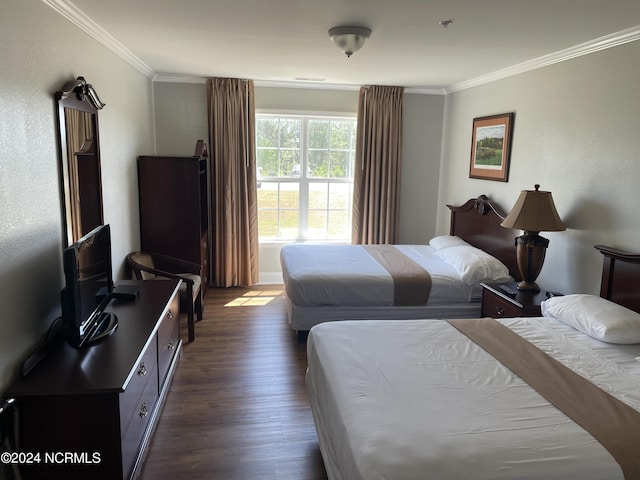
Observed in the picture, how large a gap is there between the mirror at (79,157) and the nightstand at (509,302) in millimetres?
2865

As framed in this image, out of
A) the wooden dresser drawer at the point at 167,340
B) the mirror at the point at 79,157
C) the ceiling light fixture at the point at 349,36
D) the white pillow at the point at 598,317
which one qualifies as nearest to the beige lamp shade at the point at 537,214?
the white pillow at the point at 598,317

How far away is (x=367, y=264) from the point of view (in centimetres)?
408

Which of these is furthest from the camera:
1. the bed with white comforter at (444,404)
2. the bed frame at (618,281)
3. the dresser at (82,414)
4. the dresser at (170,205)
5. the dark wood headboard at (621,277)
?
the dresser at (170,205)

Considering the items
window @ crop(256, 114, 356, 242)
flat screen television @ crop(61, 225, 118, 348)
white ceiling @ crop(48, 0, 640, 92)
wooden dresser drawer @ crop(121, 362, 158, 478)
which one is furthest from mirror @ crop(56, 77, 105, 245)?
window @ crop(256, 114, 356, 242)

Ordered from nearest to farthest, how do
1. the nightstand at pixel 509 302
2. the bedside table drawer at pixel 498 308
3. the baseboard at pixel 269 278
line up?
the nightstand at pixel 509 302, the bedside table drawer at pixel 498 308, the baseboard at pixel 269 278

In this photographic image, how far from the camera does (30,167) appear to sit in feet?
7.05

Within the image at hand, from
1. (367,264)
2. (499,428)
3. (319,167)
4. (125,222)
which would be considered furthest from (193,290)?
(499,428)

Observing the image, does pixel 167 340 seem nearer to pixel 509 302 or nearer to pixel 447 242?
pixel 509 302

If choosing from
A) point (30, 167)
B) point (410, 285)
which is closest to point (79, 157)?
point (30, 167)

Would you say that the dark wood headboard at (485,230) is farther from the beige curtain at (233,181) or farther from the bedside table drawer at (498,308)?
the beige curtain at (233,181)

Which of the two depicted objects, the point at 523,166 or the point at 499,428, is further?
the point at 523,166

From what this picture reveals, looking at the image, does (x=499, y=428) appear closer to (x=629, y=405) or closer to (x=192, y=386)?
(x=629, y=405)

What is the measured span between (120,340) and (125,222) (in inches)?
67.8

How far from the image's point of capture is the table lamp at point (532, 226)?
3.21 metres
